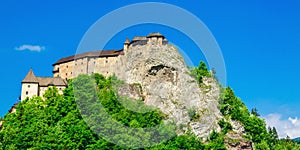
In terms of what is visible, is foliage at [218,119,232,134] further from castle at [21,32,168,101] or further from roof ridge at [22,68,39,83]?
roof ridge at [22,68,39,83]

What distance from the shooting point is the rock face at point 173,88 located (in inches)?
2591

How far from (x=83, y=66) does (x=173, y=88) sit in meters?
18.9

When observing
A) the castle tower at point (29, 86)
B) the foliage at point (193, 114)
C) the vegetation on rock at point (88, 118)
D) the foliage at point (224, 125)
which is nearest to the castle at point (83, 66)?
the castle tower at point (29, 86)

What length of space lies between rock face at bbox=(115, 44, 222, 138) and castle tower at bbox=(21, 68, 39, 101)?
1467 cm

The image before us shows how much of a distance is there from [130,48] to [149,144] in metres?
24.1

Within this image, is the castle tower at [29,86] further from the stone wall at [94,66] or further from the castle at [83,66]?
the stone wall at [94,66]

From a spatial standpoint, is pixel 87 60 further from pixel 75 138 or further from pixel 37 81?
pixel 75 138

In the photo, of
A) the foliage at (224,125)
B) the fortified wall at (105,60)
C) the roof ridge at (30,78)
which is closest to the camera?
the foliage at (224,125)

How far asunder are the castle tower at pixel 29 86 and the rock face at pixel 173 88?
14673 millimetres

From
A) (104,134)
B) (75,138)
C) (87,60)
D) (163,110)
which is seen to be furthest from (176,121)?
(87,60)

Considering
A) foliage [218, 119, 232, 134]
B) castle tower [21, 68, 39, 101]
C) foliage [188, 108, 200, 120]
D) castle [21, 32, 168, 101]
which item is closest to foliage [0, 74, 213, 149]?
castle tower [21, 68, 39, 101]

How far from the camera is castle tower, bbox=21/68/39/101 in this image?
6880cm

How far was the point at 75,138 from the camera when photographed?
5519 centimetres

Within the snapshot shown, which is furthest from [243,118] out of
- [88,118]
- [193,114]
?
[88,118]
